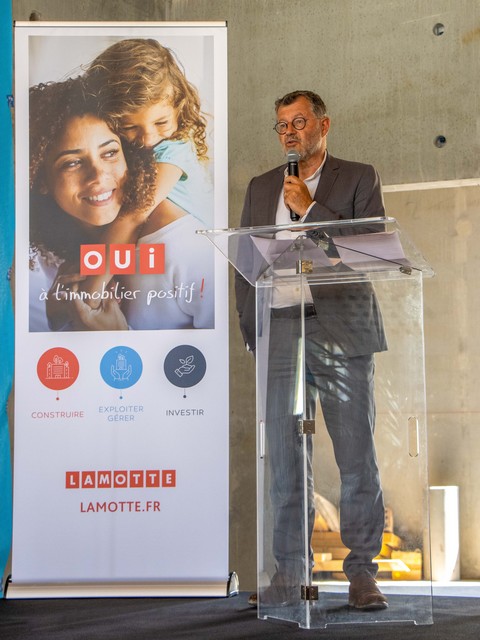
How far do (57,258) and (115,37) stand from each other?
1.00 metres

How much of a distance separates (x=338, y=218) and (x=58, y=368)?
135 centimetres

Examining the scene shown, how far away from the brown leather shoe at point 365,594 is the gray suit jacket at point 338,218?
2.39 feet

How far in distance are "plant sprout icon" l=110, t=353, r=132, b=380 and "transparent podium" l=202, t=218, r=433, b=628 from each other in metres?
0.89

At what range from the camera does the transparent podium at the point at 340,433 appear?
288cm

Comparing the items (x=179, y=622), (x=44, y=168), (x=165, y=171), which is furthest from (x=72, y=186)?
(x=179, y=622)

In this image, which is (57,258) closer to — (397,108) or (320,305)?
(320,305)

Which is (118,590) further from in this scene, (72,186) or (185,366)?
(72,186)

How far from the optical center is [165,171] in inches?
150

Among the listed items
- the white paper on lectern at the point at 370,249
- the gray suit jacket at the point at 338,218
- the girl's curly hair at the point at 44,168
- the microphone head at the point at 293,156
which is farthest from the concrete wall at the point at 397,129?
the white paper on lectern at the point at 370,249

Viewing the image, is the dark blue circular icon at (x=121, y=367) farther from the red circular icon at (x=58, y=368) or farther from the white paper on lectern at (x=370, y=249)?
the white paper on lectern at (x=370, y=249)

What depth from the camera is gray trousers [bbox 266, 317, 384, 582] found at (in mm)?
2912

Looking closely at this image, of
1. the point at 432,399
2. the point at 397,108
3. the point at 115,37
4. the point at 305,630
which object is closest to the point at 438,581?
the point at 432,399

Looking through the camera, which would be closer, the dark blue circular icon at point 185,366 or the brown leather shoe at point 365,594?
the brown leather shoe at point 365,594

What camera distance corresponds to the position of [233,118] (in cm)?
579
